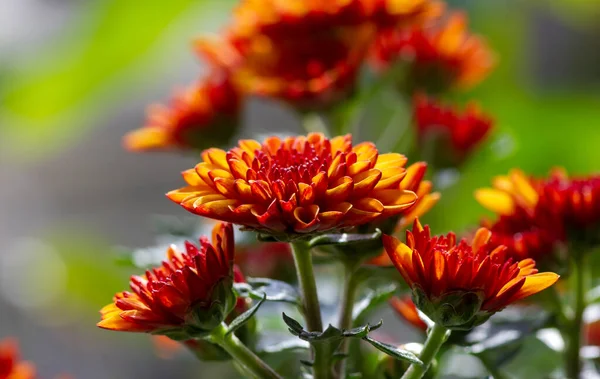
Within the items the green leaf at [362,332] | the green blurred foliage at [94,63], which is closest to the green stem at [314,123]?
the green leaf at [362,332]

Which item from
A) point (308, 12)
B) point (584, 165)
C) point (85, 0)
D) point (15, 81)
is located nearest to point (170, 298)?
point (308, 12)

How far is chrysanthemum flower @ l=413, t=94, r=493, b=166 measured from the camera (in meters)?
0.66

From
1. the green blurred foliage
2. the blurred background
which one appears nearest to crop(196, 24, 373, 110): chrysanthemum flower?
the blurred background

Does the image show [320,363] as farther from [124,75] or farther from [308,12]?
[124,75]

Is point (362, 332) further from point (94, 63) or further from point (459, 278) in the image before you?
point (94, 63)

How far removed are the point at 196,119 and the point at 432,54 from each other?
0.69 feet

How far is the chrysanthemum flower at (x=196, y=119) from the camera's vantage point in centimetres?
66

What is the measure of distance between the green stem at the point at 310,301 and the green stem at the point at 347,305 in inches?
0.8

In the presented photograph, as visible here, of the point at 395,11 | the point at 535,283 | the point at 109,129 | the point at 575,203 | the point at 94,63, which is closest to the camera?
the point at 535,283

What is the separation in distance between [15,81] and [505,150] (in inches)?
46.3

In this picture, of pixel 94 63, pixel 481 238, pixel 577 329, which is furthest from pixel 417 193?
pixel 94 63

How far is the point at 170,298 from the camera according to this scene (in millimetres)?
384

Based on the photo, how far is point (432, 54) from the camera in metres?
0.72

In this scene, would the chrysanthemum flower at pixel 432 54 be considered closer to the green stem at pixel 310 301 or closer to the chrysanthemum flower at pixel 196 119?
the chrysanthemum flower at pixel 196 119
